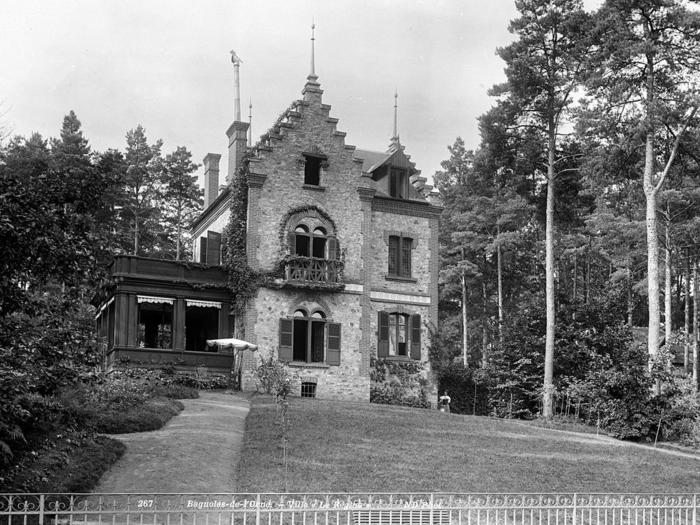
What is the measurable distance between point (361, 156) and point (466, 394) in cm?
1135

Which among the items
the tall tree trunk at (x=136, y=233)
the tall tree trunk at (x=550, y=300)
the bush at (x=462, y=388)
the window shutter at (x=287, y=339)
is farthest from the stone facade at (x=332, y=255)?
the tall tree trunk at (x=136, y=233)

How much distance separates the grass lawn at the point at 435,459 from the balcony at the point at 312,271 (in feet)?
27.0

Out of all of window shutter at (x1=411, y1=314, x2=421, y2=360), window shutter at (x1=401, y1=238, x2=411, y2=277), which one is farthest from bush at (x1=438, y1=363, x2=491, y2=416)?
window shutter at (x1=401, y1=238, x2=411, y2=277)

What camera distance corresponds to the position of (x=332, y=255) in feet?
112

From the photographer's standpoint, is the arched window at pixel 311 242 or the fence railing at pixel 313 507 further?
the arched window at pixel 311 242

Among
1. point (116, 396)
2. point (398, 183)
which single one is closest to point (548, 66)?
point (398, 183)

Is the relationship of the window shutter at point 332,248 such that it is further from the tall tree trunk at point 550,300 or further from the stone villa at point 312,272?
the tall tree trunk at point 550,300

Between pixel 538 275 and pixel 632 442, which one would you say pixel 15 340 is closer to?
pixel 632 442

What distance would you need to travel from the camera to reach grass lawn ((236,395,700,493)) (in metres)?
16.5

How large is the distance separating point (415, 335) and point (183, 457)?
1973 centimetres

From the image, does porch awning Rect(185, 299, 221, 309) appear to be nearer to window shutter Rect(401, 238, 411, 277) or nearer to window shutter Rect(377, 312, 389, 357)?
window shutter Rect(377, 312, 389, 357)

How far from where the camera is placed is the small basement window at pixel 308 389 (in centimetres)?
3300

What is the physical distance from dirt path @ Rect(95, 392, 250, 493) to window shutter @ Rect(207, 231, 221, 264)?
42.3 ft

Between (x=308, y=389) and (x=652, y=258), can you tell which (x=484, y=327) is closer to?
(x=308, y=389)
